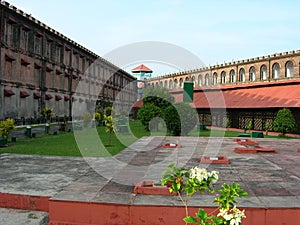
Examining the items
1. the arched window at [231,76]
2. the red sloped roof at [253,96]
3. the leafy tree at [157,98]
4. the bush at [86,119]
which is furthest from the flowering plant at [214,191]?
the arched window at [231,76]

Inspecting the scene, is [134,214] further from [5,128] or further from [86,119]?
[86,119]

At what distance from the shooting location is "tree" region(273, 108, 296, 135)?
2062cm

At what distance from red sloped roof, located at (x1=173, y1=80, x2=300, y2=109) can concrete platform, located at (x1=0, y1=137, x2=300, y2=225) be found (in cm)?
1492

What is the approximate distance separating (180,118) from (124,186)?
13587mm

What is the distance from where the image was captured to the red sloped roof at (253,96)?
23.4 metres

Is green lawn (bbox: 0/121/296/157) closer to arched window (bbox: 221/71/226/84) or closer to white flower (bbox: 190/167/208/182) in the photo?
white flower (bbox: 190/167/208/182)

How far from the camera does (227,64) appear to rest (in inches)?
1759

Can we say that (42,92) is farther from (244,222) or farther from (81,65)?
(244,222)

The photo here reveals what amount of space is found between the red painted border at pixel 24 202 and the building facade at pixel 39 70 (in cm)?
2022

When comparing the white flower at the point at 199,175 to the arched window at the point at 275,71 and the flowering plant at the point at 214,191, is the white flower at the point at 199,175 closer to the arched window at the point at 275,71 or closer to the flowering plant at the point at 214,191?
the flowering plant at the point at 214,191

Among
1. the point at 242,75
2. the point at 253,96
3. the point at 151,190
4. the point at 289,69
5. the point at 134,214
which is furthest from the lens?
the point at 242,75

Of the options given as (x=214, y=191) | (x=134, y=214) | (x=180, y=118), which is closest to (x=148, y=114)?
(x=180, y=118)

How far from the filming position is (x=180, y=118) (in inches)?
755

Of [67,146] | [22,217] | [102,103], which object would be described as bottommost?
[22,217]
